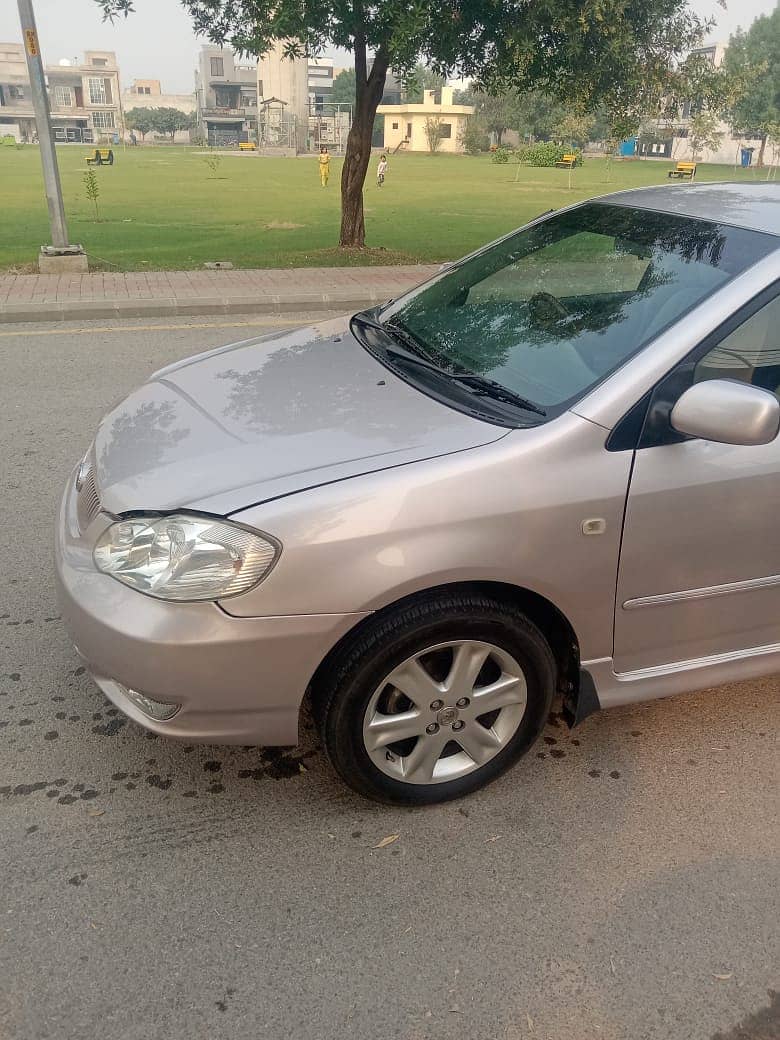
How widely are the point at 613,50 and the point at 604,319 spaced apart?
9454mm

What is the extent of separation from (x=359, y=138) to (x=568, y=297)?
10.5m

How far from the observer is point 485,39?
10.9 meters

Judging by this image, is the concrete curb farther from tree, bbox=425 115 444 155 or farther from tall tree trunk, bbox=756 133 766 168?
tree, bbox=425 115 444 155

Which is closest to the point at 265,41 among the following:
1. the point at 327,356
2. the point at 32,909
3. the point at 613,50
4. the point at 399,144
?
the point at 613,50

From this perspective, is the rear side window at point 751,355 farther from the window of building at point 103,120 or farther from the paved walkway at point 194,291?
the window of building at point 103,120

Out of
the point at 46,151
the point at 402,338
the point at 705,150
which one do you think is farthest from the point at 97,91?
the point at 402,338

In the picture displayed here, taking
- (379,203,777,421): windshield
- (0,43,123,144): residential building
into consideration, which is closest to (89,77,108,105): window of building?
(0,43,123,144): residential building

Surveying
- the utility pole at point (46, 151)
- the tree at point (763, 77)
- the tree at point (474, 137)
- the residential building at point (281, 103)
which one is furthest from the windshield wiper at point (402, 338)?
the residential building at point (281, 103)

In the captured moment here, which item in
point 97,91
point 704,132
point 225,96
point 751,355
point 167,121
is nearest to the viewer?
point 751,355

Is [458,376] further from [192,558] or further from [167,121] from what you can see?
[167,121]

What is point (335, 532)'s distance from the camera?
2.16 m

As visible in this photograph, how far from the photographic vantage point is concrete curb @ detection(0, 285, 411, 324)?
8883 millimetres

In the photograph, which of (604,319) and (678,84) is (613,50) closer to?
(678,84)

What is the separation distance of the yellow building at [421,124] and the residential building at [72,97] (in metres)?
44.2
